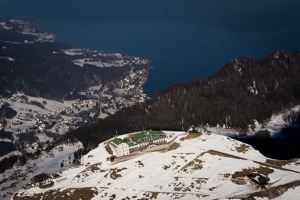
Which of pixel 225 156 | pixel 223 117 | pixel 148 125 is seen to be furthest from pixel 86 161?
pixel 223 117

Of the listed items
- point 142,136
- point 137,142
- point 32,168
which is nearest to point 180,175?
point 137,142

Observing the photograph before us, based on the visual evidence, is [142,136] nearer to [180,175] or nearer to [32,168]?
[180,175]

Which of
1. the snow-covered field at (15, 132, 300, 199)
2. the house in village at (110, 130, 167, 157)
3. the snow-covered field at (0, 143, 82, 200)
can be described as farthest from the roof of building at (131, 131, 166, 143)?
the snow-covered field at (0, 143, 82, 200)

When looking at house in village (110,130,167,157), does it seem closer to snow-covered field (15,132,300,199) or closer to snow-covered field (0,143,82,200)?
snow-covered field (15,132,300,199)

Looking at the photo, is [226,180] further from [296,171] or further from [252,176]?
[296,171]

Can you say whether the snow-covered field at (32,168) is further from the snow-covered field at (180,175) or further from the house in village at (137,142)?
the snow-covered field at (180,175)

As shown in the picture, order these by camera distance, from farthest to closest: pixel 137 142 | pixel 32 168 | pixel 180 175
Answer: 1. pixel 32 168
2. pixel 137 142
3. pixel 180 175

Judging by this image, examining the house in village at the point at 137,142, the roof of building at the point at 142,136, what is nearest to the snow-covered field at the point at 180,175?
the house in village at the point at 137,142
